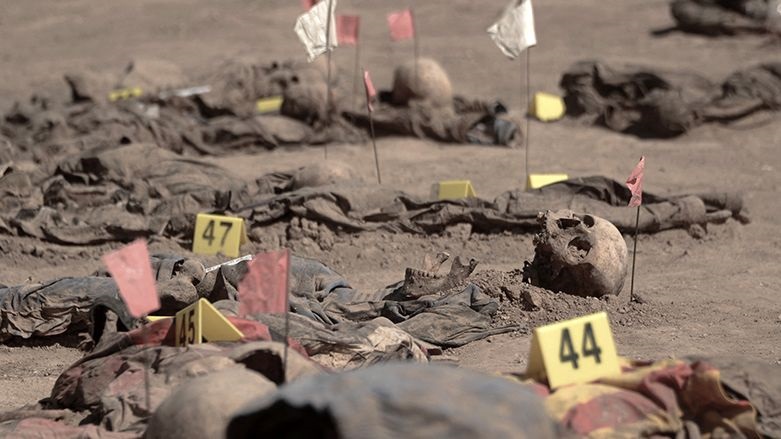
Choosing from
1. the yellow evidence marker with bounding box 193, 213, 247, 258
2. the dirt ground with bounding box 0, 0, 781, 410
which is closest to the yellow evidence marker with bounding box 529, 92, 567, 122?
the dirt ground with bounding box 0, 0, 781, 410

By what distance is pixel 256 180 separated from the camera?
11.7 m

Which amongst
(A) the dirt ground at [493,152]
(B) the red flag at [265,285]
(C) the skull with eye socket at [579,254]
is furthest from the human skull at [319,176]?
(B) the red flag at [265,285]

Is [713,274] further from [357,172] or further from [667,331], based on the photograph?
[357,172]

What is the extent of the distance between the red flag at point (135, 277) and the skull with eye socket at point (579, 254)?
3.23m

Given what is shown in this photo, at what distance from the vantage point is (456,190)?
10773mm

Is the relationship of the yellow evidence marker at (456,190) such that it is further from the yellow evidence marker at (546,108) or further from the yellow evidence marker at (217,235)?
the yellow evidence marker at (546,108)

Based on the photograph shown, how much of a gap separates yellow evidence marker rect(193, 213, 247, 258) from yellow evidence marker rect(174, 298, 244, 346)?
11.7 feet

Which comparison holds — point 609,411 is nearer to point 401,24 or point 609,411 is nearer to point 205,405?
point 205,405

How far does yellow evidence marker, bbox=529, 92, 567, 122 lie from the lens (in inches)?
594


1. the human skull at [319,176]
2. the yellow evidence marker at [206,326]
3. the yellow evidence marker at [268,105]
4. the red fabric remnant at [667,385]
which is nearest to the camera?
the red fabric remnant at [667,385]

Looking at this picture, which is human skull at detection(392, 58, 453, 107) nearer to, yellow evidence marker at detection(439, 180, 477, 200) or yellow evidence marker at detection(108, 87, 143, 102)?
yellow evidence marker at detection(108, 87, 143, 102)

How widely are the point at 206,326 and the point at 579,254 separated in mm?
2760

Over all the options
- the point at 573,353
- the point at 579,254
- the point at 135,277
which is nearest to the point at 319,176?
the point at 579,254

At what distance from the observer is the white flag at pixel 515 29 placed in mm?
10453
